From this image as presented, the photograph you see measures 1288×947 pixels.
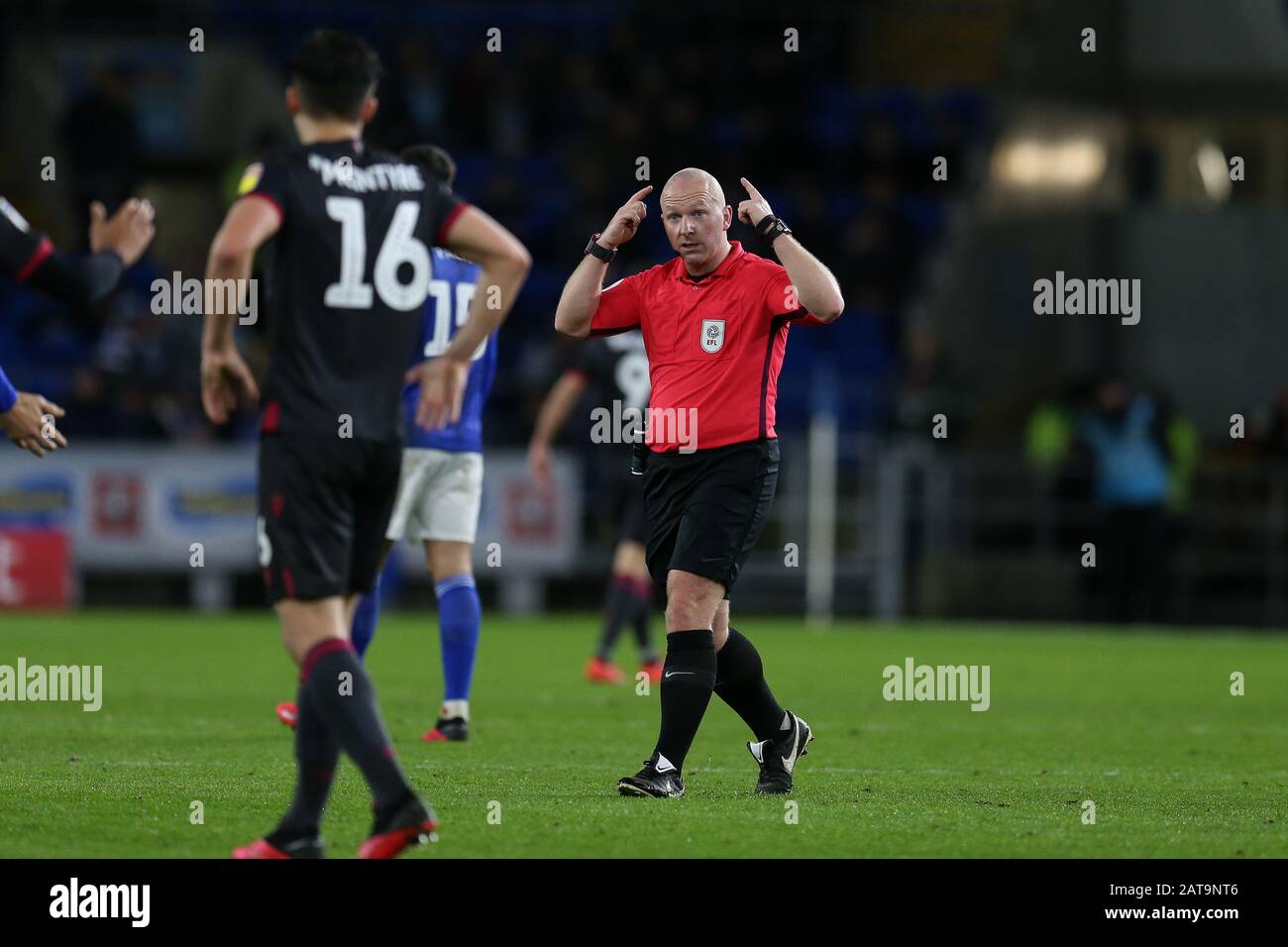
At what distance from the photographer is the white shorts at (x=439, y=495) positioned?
32.4 ft

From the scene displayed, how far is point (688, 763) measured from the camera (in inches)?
348

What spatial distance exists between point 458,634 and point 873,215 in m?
14.4

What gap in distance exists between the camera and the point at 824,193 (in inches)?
983

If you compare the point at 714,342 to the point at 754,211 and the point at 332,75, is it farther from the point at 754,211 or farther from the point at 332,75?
the point at 332,75

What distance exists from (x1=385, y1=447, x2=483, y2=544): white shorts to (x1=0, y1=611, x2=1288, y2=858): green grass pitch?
3.12 feet

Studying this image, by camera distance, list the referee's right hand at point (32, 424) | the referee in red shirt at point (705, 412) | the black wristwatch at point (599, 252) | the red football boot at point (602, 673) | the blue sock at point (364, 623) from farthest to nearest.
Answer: the red football boot at point (602, 673) → the blue sock at point (364, 623) → the black wristwatch at point (599, 252) → the referee in red shirt at point (705, 412) → the referee's right hand at point (32, 424)

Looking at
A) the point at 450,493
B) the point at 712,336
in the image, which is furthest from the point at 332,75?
the point at 450,493

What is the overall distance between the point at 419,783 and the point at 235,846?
163cm

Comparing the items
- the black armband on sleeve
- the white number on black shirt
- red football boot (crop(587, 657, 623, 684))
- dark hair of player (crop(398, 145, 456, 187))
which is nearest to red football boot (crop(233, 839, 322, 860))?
the white number on black shirt

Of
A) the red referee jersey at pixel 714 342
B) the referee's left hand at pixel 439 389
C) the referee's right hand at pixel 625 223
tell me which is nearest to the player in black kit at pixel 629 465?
the red referee jersey at pixel 714 342

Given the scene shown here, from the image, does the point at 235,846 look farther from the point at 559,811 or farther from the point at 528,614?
the point at 528,614

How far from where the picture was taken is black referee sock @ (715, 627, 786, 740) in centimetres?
784

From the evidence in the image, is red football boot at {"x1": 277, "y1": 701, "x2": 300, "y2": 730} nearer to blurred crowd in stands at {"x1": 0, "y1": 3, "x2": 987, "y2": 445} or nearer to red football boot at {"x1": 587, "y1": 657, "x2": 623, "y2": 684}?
red football boot at {"x1": 587, "y1": 657, "x2": 623, "y2": 684}

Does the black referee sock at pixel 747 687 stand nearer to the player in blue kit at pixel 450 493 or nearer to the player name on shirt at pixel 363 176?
the player in blue kit at pixel 450 493
